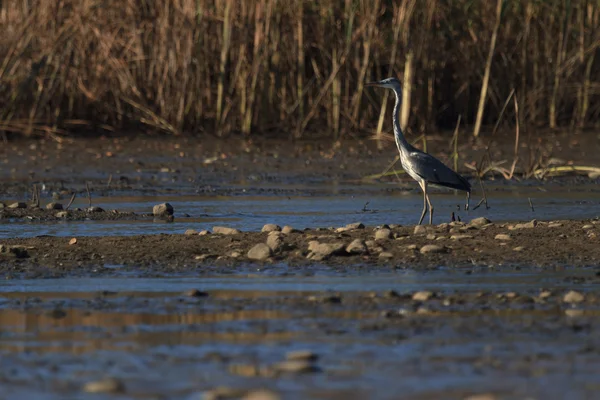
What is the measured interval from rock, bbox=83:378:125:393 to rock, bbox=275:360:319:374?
24.3 inches

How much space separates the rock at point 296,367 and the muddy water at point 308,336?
0.04m

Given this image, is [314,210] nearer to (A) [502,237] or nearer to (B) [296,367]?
(A) [502,237]

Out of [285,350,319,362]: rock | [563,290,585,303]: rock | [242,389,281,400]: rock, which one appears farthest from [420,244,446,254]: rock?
[242,389,281,400]: rock

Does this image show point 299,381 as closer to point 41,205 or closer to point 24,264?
point 24,264

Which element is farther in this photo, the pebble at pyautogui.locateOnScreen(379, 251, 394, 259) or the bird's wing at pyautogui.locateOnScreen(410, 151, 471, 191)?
the bird's wing at pyautogui.locateOnScreen(410, 151, 471, 191)

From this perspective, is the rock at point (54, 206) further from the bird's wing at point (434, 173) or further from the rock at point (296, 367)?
the rock at point (296, 367)

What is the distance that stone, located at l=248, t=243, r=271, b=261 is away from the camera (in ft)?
26.1

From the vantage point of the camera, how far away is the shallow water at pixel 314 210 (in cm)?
1004

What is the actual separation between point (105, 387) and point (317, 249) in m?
3.40

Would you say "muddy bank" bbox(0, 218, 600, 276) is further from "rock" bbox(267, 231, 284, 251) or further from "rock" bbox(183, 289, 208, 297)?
"rock" bbox(183, 289, 208, 297)

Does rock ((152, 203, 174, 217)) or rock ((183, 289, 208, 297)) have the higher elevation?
rock ((183, 289, 208, 297))

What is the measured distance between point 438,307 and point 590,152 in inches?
380

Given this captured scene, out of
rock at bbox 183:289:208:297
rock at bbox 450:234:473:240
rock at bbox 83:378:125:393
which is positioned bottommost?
rock at bbox 183:289:208:297

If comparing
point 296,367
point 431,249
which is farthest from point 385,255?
point 296,367
